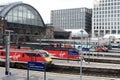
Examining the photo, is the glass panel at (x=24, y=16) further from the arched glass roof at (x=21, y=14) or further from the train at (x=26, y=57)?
the train at (x=26, y=57)

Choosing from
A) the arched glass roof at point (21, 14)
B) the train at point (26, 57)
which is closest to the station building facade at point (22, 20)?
the arched glass roof at point (21, 14)

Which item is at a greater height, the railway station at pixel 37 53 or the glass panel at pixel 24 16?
the glass panel at pixel 24 16

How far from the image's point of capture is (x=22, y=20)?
8775 centimetres

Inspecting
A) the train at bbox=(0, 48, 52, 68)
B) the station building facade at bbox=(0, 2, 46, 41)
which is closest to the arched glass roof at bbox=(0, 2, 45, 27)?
the station building facade at bbox=(0, 2, 46, 41)

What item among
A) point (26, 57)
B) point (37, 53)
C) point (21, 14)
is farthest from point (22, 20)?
point (37, 53)

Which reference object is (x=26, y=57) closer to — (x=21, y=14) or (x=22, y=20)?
(x=22, y=20)

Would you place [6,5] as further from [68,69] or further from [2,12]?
[68,69]

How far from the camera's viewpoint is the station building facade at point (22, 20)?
8256 cm

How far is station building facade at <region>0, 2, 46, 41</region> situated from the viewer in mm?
82562

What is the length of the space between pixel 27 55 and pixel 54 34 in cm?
7369

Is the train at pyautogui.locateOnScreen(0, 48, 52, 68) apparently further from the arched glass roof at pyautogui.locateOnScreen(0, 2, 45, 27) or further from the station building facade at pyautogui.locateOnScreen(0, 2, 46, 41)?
the arched glass roof at pyautogui.locateOnScreen(0, 2, 45, 27)

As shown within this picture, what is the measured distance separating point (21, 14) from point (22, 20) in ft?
7.36

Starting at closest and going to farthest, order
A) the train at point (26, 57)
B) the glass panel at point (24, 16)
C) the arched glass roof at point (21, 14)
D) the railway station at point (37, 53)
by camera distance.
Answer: the railway station at point (37, 53) < the train at point (26, 57) < the arched glass roof at point (21, 14) < the glass panel at point (24, 16)

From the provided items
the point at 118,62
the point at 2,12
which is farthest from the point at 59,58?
the point at 2,12
